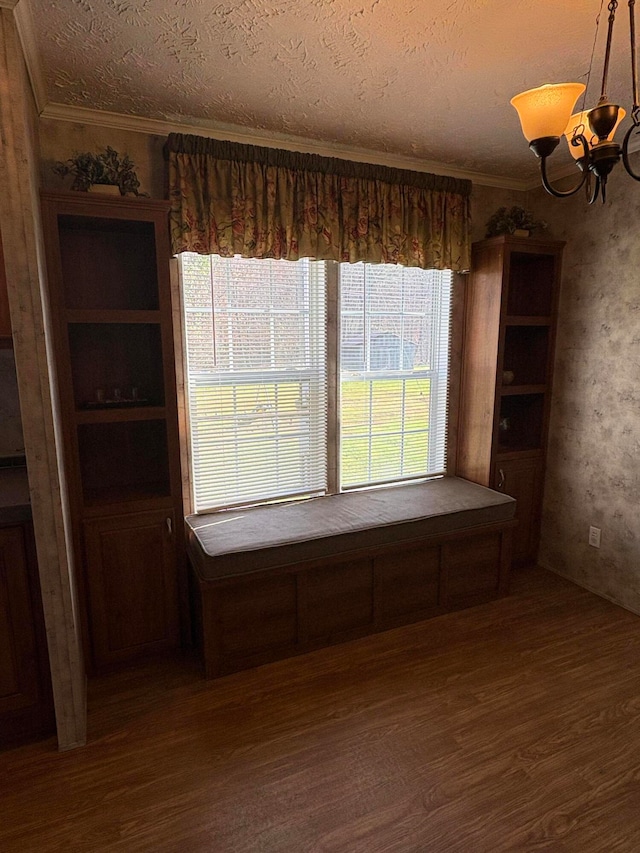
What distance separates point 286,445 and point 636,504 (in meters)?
2.09

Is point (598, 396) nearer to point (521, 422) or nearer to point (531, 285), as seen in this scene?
point (521, 422)

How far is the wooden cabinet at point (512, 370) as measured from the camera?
309 centimetres

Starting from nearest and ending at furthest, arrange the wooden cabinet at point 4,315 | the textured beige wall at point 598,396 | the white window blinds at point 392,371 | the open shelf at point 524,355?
the wooden cabinet at point 4,315
the textured beige wall at point 598,396
the white window blinds at point 392,371
the open shelf at point 524,355

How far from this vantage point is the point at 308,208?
2.63m

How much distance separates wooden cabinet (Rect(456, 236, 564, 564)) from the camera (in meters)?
3.09

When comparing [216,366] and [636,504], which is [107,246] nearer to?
[216,366]

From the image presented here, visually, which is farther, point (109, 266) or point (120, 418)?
point (109, 266)

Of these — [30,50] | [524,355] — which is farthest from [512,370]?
[30,50]

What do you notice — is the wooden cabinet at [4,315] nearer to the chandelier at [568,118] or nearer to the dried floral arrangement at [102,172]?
the dried floral arrangement at [102,172]

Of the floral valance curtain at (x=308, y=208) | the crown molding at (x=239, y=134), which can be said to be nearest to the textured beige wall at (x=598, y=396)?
the floral valance curtain at (x=308, y=208)

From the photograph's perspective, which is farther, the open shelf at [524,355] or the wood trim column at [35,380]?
the open shelf at [524,355]

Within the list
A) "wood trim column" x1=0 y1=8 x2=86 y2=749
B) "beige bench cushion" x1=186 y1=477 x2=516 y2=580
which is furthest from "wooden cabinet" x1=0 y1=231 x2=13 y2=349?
"beige bench cushion" x1=186 y1=477 x2=516 y2=580

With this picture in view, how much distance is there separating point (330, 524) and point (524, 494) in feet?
5.20

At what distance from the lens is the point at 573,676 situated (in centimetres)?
235
